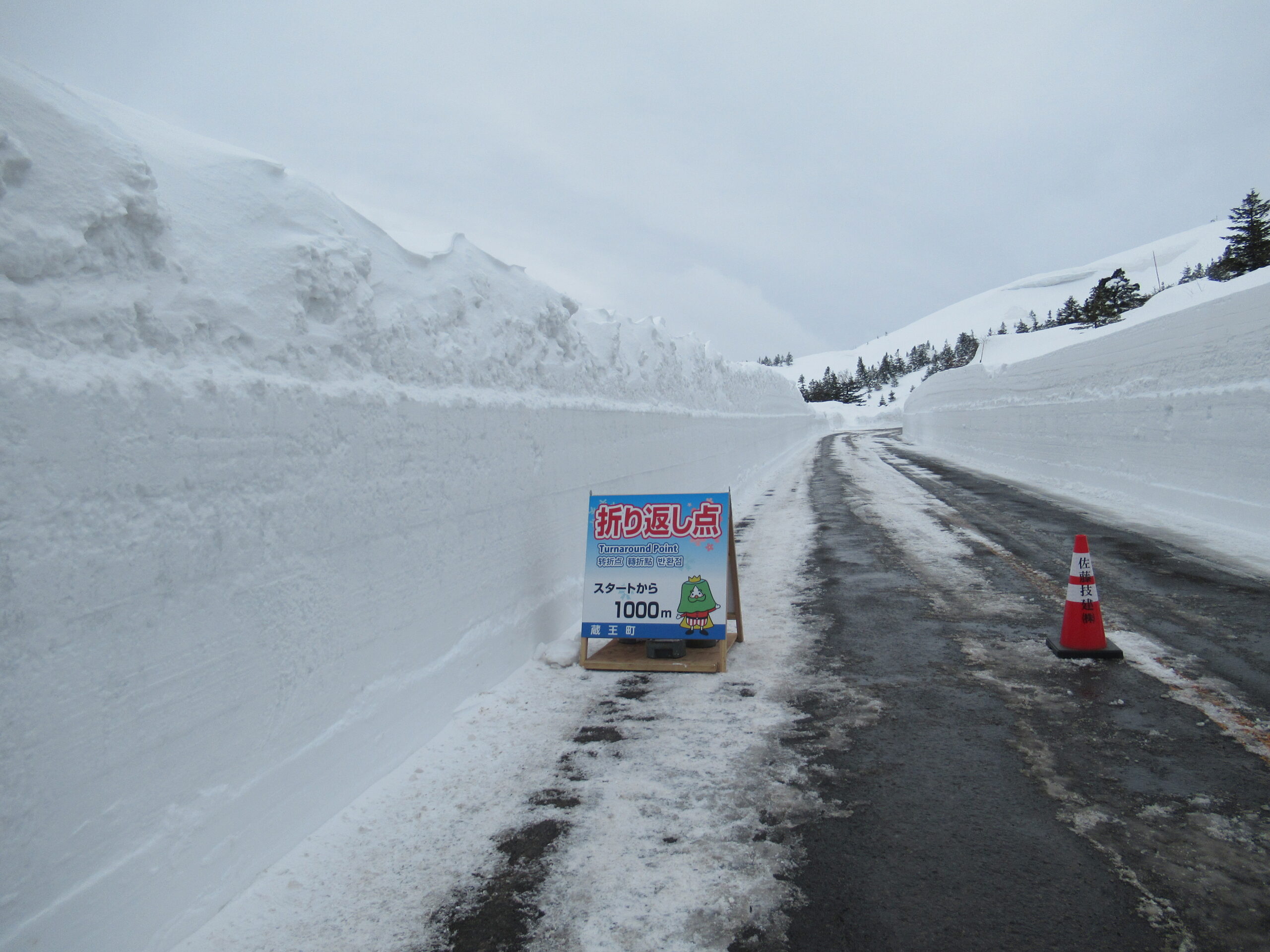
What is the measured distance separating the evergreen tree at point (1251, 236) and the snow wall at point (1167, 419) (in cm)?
2952

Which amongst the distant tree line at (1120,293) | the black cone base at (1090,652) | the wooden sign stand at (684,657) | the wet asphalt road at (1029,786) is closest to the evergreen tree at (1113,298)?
the distant tree line at (1120,293)

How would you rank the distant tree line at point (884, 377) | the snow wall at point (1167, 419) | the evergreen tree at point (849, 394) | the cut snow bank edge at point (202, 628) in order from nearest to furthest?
the cut snow bank edge at point (202, 628), the snow wall at point (1167, 419), the distant tree line at point (884, 377), the evergreen tree at point (849, 394)

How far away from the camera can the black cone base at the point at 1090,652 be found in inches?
199

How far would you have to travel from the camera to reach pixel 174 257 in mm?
2857

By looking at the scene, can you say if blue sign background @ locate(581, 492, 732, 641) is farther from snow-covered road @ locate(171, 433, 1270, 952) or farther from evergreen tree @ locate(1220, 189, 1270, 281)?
evergreen tree @ locate(1220, 189, 1270, 281)

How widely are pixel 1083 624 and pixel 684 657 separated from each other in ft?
9.33

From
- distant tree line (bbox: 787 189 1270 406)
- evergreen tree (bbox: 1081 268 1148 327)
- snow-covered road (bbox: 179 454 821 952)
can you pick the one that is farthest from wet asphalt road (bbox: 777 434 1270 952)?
evergreen tree (bbox: 1081 268 1148 327)

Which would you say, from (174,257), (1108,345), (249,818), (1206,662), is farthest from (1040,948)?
(1108,345)

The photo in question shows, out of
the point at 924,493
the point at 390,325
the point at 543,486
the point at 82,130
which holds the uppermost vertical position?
the point at 82,130

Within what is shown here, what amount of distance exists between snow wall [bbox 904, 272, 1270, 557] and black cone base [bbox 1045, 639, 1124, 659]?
4.72 meters

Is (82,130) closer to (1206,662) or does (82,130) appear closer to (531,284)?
(531,284)

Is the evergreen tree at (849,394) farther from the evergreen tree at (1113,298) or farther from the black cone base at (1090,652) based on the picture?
the black cone base at (1090,652)

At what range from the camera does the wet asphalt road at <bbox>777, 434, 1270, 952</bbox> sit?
8.27 feet

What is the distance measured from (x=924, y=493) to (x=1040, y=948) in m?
13.7
